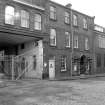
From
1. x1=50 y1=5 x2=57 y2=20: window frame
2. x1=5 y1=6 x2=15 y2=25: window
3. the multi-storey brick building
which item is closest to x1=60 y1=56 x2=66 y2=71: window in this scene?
the multi-storey brick building

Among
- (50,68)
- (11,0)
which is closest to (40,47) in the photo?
(50,68)

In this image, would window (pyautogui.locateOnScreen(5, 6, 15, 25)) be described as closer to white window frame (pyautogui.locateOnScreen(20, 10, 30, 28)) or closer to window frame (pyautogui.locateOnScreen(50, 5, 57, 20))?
white window frame (pyautogui.locateOnScreen(20, 10, 30, 28))

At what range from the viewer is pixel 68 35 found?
78.7ft

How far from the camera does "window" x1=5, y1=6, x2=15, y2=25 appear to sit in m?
16.9

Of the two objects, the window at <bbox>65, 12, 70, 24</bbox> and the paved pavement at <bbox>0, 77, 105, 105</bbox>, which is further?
the window at <bbox>65, 12, 70, 24</bbox>

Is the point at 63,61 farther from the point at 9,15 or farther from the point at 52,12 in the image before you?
the point at 9,15

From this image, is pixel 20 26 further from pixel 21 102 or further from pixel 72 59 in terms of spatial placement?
pixel 21 102

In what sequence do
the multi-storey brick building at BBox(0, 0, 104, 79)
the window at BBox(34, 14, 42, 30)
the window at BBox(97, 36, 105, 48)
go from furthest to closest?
the window at BBox(97, 36, 105, 48)
the window at BBox(34, 14, 42, 30)
the multi-storey brick building at BBox(0, 0, 104, 79)

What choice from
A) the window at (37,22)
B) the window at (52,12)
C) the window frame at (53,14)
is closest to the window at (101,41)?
the window frame at (53,14)

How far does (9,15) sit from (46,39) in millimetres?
5462

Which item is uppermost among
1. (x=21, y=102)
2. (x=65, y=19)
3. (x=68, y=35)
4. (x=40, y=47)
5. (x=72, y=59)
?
(x=65, y=19)

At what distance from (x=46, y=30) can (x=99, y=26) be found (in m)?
14.8

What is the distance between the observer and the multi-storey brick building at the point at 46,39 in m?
17.7

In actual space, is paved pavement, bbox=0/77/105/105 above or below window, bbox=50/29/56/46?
below
